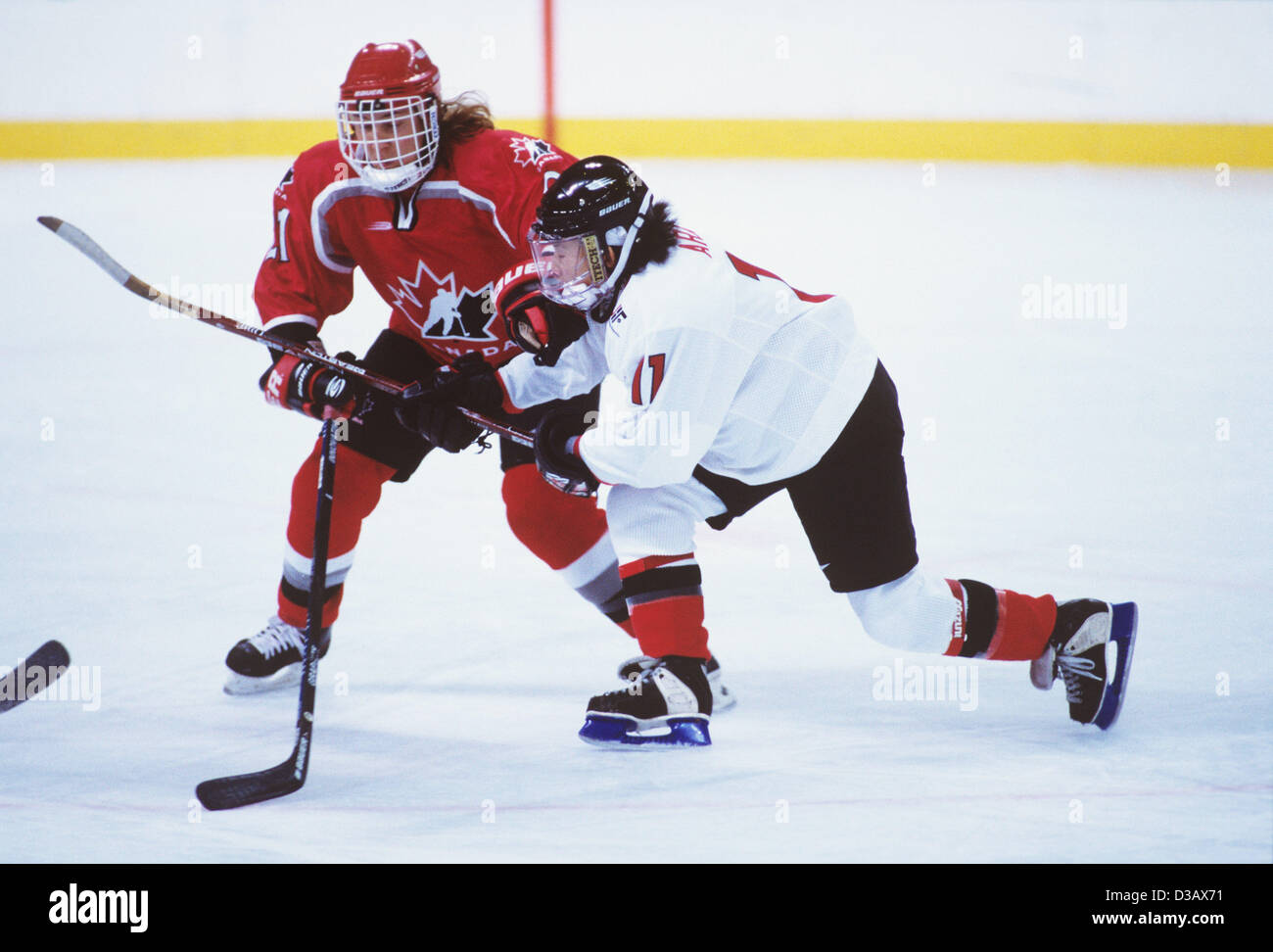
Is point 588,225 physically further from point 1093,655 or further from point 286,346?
point 1093,655

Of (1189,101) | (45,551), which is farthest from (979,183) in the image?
(45,551)

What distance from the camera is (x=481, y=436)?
2674 millimetres

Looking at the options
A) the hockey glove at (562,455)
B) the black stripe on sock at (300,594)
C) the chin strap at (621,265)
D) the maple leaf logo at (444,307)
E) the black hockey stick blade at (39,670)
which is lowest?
the black hockey stick blade at (39,670)

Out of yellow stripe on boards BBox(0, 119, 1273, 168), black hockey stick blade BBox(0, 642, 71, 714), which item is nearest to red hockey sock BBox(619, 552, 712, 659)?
black hockey stick blade BBox(0, 642, 71, 714)

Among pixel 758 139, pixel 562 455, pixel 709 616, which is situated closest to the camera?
pixel 562 455

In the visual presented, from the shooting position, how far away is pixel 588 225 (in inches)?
90.4

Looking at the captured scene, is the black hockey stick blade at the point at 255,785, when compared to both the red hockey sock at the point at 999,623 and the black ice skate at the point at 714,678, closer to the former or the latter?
the black ice skate at the point at 714,678

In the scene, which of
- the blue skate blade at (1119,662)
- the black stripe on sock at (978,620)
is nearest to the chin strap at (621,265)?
the black stripe on sock at (978,620)

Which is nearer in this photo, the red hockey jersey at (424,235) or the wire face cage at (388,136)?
the wire face cage at (388,136)

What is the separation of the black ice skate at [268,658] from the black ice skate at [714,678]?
530 mm

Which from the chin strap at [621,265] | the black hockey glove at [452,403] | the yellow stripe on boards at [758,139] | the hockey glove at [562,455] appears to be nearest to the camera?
the chin strap at [621,265]

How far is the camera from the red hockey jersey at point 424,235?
8.51 ft

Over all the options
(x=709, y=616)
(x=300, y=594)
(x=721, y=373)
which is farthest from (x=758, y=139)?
(x=721, y=373)

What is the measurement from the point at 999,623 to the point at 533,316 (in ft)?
2.85
